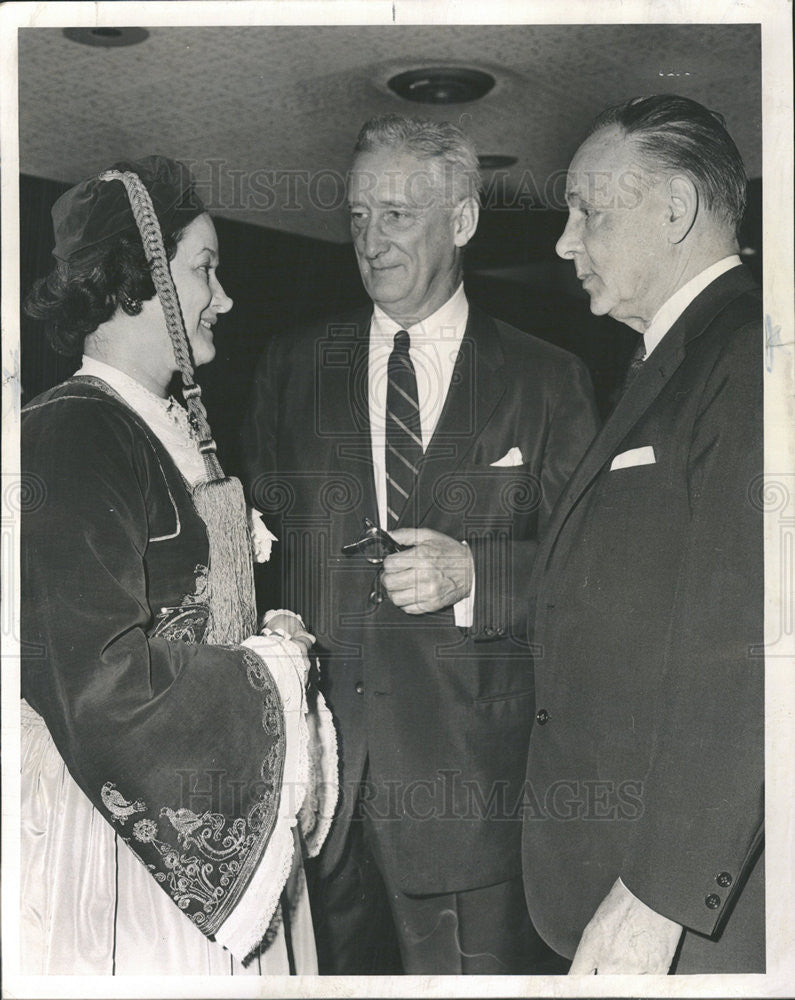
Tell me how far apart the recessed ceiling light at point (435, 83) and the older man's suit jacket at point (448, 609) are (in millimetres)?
360

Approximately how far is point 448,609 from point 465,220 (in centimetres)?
65

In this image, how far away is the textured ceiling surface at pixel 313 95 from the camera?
183cm

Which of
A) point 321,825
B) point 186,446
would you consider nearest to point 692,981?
point 321,825

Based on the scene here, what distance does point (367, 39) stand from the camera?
1.83 metres

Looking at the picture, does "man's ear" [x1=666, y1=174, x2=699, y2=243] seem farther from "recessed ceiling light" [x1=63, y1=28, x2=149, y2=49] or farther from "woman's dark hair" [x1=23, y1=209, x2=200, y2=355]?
"recessed ceiling light" [x1=63, y1=28, x2=149, y2=49]

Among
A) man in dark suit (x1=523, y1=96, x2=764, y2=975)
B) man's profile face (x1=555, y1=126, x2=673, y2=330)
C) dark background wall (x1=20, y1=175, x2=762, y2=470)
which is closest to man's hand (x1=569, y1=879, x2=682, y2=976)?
man in dark suit (x1=523, y1=96, x2=764, y2=975)

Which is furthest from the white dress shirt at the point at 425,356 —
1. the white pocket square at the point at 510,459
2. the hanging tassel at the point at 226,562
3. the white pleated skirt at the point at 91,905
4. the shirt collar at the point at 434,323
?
the white pleated skirt at the point at 91,905

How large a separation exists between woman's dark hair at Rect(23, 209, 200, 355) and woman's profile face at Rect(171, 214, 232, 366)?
0.06ft

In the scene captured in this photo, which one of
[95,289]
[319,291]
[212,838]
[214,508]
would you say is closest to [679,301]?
[319,291]

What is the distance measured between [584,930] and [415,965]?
0.29 m

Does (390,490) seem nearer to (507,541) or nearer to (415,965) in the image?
(507,541)

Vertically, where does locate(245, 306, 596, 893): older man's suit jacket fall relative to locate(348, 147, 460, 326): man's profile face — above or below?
below

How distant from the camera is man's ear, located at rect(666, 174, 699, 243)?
1.79 meters

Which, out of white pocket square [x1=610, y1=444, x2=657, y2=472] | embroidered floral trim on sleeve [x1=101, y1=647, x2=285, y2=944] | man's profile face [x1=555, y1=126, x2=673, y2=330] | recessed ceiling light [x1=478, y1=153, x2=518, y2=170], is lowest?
embroidered floral trim on sleeve [x1=101, y1=647, x2=285, y2=944]
